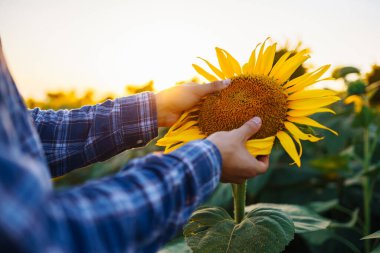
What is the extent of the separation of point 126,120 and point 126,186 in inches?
32.6

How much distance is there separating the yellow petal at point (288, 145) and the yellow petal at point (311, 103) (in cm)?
11

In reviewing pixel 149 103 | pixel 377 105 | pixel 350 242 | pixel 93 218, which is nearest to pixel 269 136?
pixel 149 103

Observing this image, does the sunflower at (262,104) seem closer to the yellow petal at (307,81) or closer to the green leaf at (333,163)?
the yellow petal at (307,81)

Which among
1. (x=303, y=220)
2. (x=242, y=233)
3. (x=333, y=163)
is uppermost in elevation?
(x=242, y=233)

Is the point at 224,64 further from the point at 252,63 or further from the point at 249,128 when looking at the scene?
the point at 249,128

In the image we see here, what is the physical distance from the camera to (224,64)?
1531 mm

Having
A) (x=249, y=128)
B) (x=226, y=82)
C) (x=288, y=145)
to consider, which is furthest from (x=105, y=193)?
(x=226, y=82)

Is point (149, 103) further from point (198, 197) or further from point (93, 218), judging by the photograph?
point (93, 218)

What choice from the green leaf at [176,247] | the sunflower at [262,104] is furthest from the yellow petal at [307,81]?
the green leaf at [176,247]

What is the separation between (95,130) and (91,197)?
874 mm

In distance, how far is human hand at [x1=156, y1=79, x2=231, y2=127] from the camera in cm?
145

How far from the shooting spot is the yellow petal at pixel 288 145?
1.26 metres

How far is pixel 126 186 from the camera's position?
2.50 ft

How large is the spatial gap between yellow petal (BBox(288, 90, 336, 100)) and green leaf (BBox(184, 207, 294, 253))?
366 millimetres
